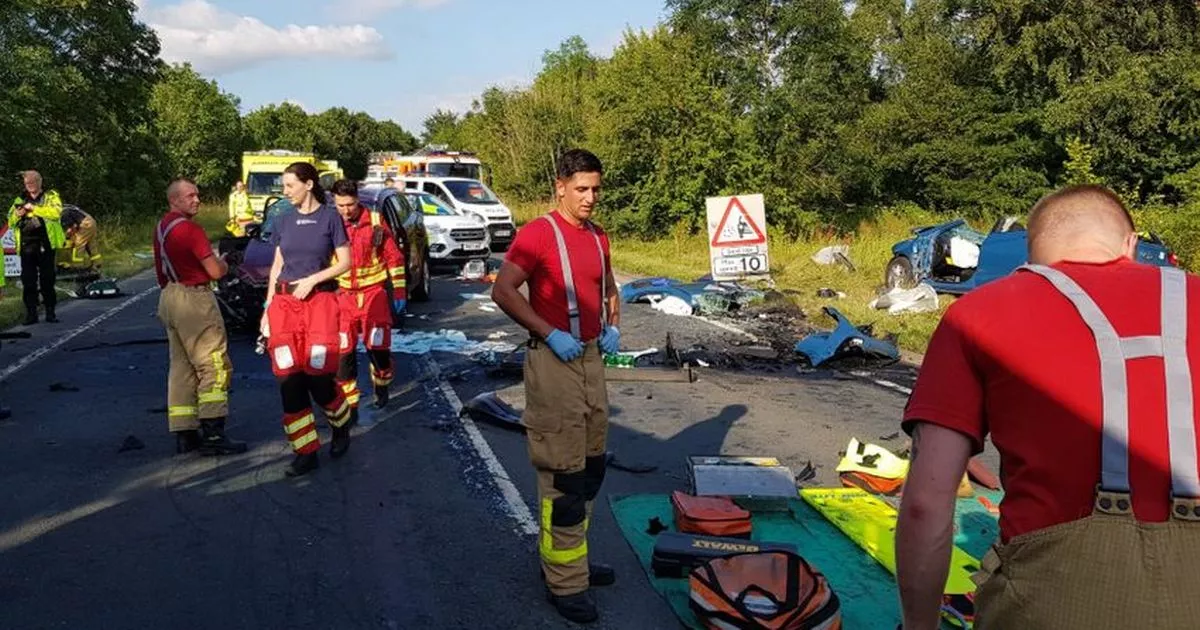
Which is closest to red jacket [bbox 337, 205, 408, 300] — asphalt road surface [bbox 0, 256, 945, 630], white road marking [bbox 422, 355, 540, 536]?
asphalt road surface [bbox 0, 256, 945, 630]

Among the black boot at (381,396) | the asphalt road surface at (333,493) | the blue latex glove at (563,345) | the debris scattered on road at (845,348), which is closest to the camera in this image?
the blue latex glove at (563,345)

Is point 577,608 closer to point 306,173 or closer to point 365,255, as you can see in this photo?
point 306,173

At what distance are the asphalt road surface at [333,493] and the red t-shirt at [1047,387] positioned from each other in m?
2.44

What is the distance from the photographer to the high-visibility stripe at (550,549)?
13.2 feet

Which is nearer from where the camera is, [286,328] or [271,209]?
[286,328]

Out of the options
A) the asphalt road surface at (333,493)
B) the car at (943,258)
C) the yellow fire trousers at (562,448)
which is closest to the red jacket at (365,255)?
the asphalt road surface at (333,493)

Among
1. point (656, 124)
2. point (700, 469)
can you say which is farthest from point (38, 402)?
point (656, 124)

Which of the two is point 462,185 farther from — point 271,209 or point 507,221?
point 271,209

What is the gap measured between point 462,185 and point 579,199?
21.3 metres

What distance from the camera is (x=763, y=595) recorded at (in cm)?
378

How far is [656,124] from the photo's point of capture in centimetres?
2519

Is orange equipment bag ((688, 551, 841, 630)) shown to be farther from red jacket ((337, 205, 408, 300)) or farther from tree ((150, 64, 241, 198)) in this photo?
tree ((150, 64, 241, 198))

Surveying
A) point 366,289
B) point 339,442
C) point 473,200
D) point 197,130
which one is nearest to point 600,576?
point 339,442

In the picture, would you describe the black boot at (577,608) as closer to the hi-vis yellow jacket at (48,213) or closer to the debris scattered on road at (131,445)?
the debris scattered on road at (131,445)
